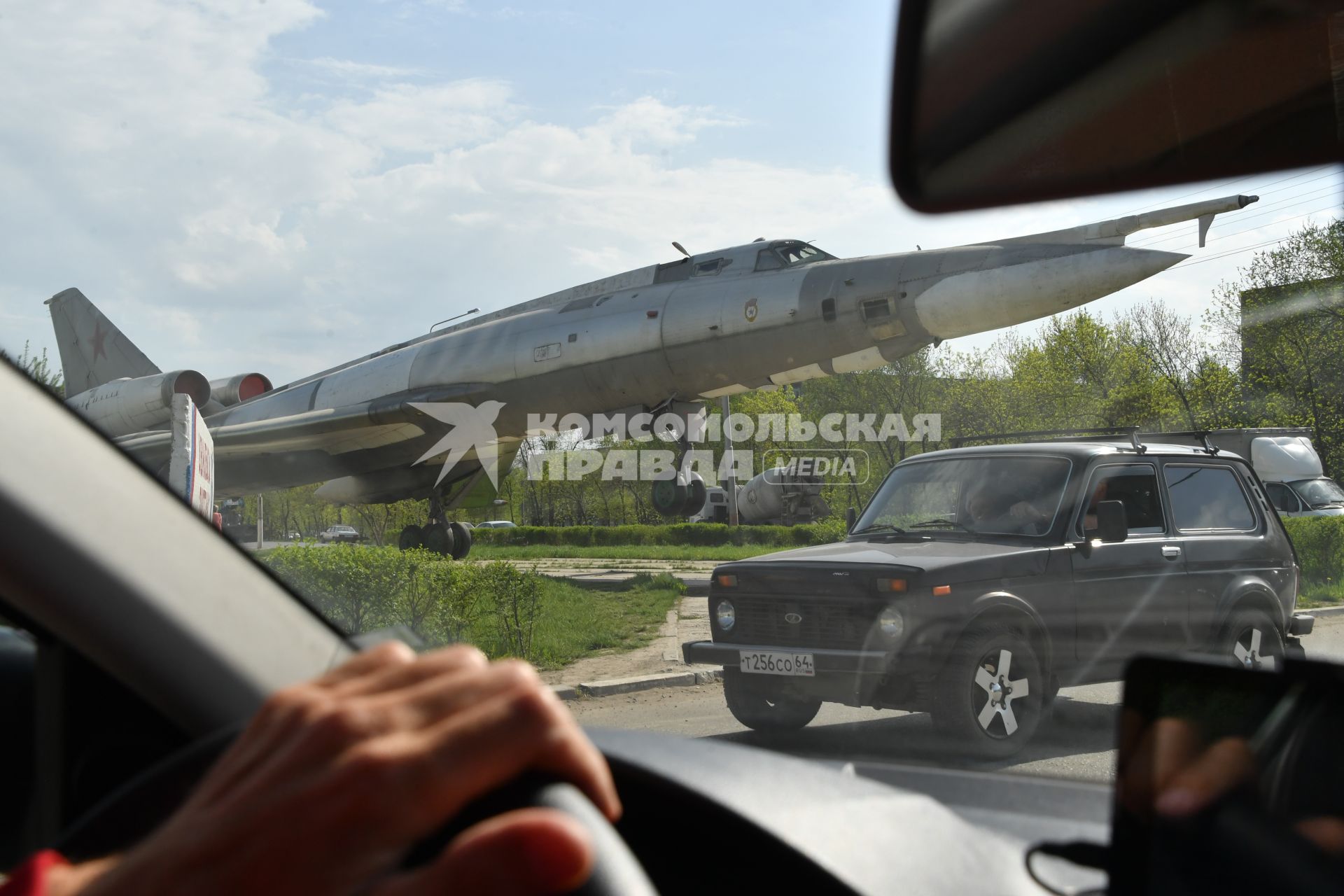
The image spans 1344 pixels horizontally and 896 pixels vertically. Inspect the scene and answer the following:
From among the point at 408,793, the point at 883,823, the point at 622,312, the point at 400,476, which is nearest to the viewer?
the point at 408,793

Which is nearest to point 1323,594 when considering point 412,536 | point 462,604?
point 462,604

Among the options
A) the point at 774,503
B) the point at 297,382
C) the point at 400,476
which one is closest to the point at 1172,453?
the point at 400,476

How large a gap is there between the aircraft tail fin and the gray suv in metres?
20.1

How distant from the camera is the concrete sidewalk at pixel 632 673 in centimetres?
785

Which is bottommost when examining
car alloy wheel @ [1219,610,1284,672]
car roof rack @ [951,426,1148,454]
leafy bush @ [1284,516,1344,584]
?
leafy bush @ [1284,516,1344,584]

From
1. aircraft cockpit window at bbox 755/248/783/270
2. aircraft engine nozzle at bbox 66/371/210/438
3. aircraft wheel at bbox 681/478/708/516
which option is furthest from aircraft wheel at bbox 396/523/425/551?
aircraft cockpit window at bbox 755/248/783/270

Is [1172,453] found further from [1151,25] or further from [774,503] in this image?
[774,503]

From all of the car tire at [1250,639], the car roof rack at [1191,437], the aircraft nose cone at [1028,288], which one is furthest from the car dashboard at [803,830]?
the aircraft nose cone at [1028,288]

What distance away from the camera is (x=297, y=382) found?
21391 millimetres

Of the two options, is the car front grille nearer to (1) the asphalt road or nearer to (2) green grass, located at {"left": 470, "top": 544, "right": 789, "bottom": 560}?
(1) the asphalt road

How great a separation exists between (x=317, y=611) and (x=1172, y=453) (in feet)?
19.3

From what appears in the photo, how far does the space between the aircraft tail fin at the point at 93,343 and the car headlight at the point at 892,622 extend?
21.0m

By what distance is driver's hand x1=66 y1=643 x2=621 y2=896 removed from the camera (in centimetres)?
→ 77

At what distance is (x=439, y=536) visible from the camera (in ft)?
67.6
